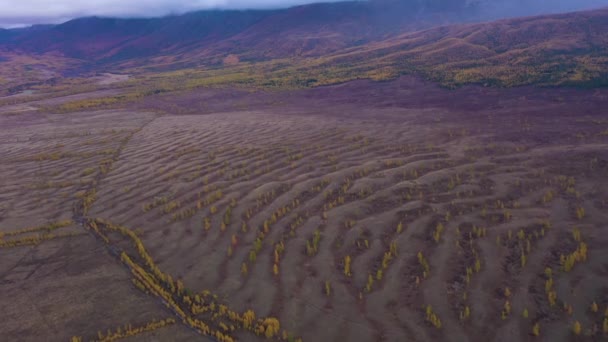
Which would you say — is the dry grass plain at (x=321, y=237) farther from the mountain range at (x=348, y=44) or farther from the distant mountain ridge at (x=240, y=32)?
the distant mountain ridge at (x=240, y=32)

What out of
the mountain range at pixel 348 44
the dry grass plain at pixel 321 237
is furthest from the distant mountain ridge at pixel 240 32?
the dry grass plain at pixel 321 237

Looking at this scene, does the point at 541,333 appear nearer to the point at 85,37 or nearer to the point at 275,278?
the point at 275,278

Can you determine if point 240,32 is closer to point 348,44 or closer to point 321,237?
point 348,44

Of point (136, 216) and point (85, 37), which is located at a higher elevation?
point (85, 37)

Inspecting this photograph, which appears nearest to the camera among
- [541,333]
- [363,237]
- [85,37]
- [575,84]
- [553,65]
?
[541,333]

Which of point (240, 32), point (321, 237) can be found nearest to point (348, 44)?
point (240, 32)

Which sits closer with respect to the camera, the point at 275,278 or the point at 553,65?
the point at 275,278

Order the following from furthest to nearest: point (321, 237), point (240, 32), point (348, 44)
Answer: point (240, 32) → point (348, 44) → point (321, 237)

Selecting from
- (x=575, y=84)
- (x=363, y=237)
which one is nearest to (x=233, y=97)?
(x=575, y=84)

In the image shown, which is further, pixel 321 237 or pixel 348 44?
pixel 348 44
